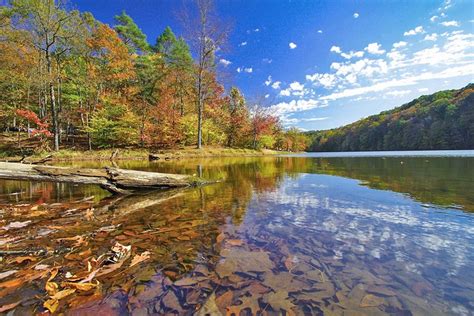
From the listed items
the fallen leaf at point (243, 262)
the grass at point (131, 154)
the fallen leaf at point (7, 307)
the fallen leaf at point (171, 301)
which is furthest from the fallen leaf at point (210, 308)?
the grass at point (131, 154)

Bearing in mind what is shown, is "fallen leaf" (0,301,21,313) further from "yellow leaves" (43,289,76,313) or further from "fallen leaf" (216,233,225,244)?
"fallen leaf" (216,233,225,244)

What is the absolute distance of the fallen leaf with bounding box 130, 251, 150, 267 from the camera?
2.71m

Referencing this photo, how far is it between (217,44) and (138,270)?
1001 inches

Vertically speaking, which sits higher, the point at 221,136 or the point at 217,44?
the point at 217,44

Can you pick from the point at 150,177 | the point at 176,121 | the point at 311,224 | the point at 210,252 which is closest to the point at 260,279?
the point at 210,252

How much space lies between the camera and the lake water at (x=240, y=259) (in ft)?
6.71

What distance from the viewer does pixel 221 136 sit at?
36125 mm

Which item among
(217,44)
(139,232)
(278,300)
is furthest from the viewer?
(217,44)

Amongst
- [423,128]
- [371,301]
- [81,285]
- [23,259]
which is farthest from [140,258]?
→ [423,128]

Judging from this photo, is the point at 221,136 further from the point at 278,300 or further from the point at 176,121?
the point at 278,300

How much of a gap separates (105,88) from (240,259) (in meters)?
34.5

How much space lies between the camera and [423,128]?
237 feet

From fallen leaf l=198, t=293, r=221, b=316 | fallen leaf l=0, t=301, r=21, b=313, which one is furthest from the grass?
fallen leaf l=198, t=293, r=221, b=316

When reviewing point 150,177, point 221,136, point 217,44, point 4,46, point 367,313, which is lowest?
point 367,313
